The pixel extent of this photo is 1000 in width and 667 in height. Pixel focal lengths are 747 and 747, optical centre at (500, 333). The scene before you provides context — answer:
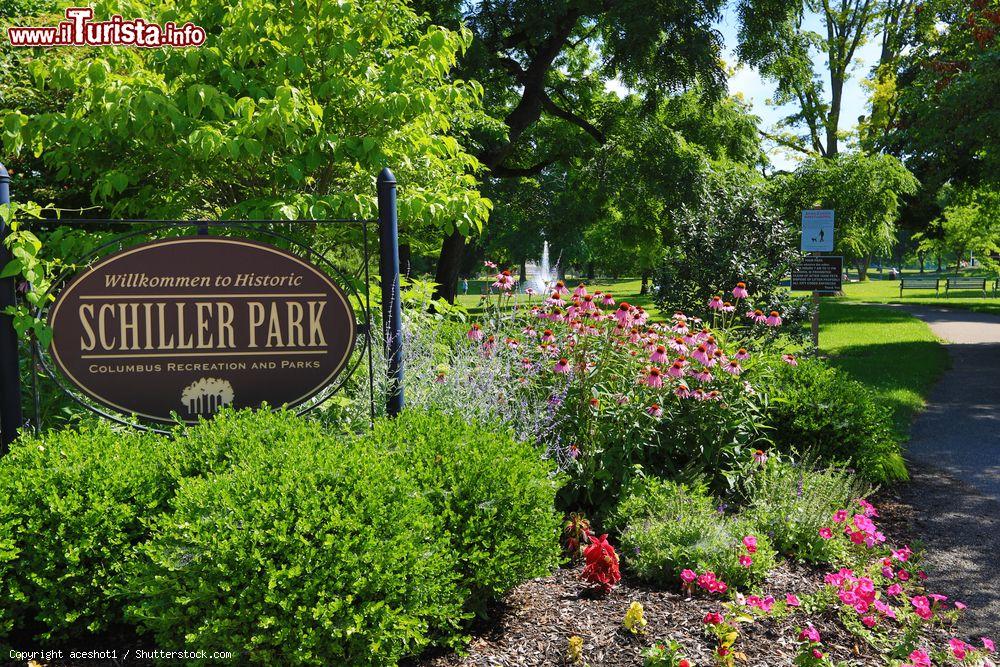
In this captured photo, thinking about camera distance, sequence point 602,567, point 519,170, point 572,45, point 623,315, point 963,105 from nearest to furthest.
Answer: point 602,567 → point 623,315 → point 963,105 → point 572,45 → point 519,170

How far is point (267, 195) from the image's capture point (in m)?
5.82

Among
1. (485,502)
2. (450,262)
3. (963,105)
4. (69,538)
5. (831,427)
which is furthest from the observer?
(450,262)

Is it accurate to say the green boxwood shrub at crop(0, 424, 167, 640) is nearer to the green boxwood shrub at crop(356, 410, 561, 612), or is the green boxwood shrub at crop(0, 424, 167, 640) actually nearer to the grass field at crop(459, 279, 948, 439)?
the green boxwood shrub at crop(356, 410, 561, 612)

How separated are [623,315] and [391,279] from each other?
1580 mm

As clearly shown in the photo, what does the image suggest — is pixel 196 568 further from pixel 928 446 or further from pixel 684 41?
pixel 684 41

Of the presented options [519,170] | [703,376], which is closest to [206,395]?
[703,376]

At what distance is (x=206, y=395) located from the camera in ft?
14.0

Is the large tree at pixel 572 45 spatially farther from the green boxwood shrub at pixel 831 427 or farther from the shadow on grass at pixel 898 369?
the green boxwood shrub at pixel 831 427

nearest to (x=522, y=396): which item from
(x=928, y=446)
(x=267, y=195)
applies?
(x=267, y=195)

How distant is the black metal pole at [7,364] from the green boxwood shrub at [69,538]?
89cm

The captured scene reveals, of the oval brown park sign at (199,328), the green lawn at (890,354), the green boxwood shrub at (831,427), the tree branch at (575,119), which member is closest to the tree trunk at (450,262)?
the tree branch at (575,119)

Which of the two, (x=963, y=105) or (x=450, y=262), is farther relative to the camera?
(x=450, y=262)
